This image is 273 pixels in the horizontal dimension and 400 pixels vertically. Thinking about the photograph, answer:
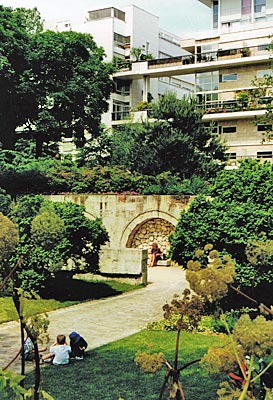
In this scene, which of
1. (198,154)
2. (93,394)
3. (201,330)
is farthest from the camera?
(198,154)

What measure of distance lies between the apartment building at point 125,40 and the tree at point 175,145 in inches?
485

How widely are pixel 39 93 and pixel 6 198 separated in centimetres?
1573

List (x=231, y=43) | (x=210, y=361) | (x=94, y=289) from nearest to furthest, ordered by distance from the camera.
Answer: (x=210, y=361) → (x=94, y=289) → (x=231, y=43)

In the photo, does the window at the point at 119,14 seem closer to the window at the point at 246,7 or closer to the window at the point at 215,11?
the window at the point at 215,11

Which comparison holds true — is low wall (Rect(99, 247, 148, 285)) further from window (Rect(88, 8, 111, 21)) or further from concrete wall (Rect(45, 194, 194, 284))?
window (Rect(88, 8, 111, 21))

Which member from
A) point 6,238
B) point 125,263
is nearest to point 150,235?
point 125,263

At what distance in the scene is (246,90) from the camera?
39250mm

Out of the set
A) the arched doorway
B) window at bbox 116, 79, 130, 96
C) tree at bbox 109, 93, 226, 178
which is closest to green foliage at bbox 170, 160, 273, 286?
the arched doorway

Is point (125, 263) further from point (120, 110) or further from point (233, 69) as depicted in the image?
point (120, 110)

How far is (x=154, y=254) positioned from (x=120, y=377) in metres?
17.6

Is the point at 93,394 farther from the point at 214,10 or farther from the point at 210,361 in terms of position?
the point at 214,10

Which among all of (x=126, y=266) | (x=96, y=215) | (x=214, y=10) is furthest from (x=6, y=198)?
(x=214, y=10)

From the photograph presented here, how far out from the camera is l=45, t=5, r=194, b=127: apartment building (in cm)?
4647

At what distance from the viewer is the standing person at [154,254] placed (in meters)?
27.8
